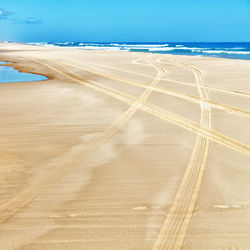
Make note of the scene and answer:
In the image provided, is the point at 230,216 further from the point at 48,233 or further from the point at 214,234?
the point at 48,233

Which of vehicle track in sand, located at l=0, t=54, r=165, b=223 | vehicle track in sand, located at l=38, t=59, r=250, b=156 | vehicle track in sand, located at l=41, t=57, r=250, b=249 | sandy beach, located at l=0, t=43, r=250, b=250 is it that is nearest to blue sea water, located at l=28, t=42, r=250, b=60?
vehicle track in sand, located at l=38, t=59, r=250, b=156

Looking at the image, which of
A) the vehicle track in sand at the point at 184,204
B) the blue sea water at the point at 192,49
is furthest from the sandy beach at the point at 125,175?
the blue sea water at the point at 192,49

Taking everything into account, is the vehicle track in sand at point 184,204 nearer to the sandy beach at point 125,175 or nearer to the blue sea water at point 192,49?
the sandy beach at point 125,175

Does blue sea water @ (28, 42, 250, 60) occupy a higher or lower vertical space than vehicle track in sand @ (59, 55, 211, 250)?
lower

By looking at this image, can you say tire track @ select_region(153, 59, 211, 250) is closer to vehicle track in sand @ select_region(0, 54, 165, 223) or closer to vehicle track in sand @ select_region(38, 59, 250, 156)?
vehicle track in sand @ select_region(38, 59, 250, 156)

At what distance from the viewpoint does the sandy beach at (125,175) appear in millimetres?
2551

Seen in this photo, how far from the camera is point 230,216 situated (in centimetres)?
276

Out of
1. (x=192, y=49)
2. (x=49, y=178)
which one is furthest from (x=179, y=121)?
(x=192, y=49)

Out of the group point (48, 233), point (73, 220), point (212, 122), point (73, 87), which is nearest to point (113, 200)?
point (73, 220)

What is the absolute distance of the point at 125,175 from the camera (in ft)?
11.9

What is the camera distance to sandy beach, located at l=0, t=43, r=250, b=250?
2551 mm

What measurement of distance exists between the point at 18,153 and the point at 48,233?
204 cm

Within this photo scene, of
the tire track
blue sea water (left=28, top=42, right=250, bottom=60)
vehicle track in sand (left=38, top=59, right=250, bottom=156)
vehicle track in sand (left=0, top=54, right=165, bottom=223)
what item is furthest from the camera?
blue sea water (left=28, top=42, right=250, bottom=60)

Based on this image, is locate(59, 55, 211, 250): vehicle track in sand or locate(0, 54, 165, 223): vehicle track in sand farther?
locate(0, 54, 165, 223): vehicle track in sand
